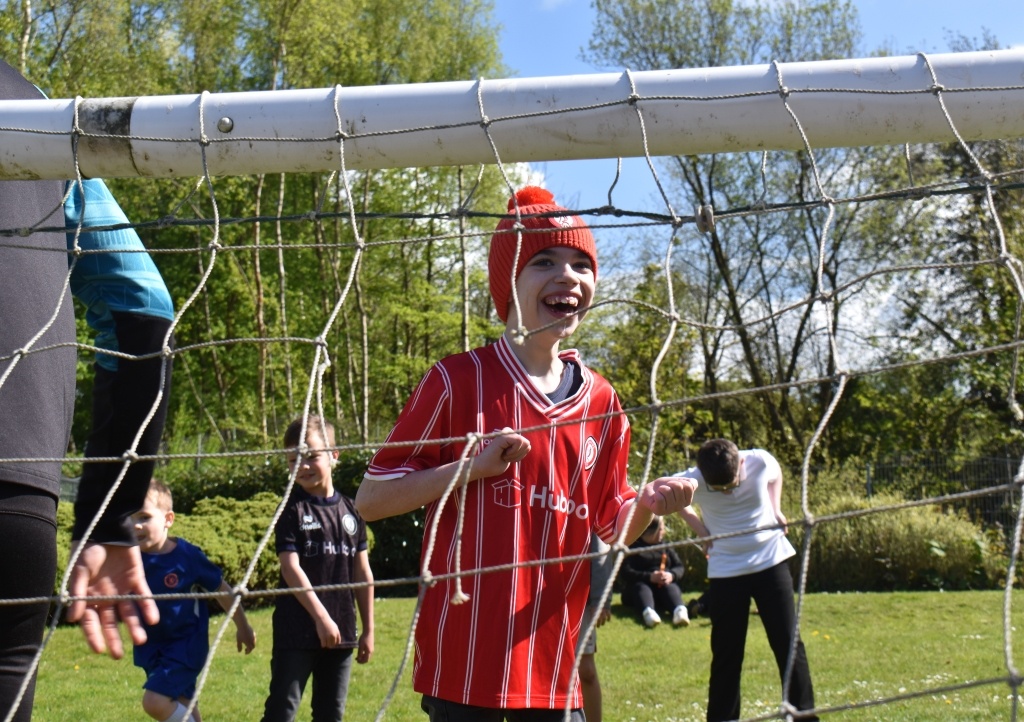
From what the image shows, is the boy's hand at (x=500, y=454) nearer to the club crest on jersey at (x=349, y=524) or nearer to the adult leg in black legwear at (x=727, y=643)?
the club crest on jersey at (x=349, y=524)

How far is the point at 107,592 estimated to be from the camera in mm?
1943

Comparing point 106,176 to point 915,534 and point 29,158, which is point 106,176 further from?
point 915,534

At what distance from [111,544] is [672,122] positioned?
134 centimetres

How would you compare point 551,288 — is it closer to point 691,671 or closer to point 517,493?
point 517,493

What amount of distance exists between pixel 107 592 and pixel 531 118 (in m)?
1.22

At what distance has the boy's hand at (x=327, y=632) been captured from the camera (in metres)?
3.87

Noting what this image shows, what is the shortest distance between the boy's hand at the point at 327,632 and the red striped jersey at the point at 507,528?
1.67 m

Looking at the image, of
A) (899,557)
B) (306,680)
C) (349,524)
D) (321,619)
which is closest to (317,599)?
(321,619)

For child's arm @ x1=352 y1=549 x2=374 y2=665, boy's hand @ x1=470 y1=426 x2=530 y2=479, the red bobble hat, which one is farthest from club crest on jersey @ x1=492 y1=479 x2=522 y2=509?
child's arm @ x1=352 y1=549 x2=374 y2=665

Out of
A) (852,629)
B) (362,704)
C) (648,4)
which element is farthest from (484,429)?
(648,4)

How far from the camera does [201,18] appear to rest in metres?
19.9

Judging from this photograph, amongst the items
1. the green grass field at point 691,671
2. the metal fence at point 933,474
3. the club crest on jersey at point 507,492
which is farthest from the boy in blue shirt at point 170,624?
the metal fence at point 933,474

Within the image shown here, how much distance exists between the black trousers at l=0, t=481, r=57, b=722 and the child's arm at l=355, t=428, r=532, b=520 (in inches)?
23.7

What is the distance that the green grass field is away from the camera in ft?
18.9
